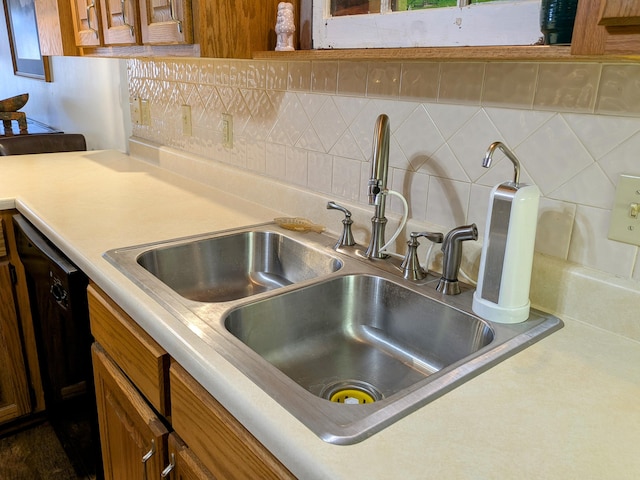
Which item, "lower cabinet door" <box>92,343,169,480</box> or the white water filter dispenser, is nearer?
the white water filter dispenser

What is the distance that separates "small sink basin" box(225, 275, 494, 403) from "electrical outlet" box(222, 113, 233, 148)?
33.8 inches

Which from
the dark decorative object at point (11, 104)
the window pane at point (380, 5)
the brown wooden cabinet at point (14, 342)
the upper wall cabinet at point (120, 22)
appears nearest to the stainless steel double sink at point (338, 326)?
the window pane at point (380, 5)

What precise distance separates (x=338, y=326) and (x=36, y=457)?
129cm

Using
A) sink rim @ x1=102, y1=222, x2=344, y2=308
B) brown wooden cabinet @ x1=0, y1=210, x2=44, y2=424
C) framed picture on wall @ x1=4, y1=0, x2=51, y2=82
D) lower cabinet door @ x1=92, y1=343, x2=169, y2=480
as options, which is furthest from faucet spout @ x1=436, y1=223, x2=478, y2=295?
framed picture on wall @ x1=4, y1=0, x2=51, y2=82

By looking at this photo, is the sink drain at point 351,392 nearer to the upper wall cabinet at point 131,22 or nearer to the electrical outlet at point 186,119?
the upper wall cabinet at point 131,22

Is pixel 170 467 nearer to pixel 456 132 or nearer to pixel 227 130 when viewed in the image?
pixel 456 132

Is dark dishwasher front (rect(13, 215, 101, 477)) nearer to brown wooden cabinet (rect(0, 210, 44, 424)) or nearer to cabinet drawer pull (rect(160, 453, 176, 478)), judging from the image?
brown wooden cabinet (rect(0, 210, 44, 424))

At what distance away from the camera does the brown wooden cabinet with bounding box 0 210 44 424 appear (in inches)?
65.4

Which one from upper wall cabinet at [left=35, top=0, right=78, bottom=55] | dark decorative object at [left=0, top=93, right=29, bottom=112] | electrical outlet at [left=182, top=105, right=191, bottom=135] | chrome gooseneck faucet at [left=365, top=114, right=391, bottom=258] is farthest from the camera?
dark decorative object at [left=0, top=93, right=29, bottom=112]

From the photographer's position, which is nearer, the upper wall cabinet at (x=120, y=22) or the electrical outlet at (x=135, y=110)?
the upper wall cabinet at (x=120, y=22)

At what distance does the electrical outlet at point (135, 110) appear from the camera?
7.57 feet

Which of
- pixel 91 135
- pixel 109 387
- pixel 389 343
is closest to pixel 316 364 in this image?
pixel 389 343

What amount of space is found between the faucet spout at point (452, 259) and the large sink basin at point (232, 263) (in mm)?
265

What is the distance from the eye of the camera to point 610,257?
2.86 feet
